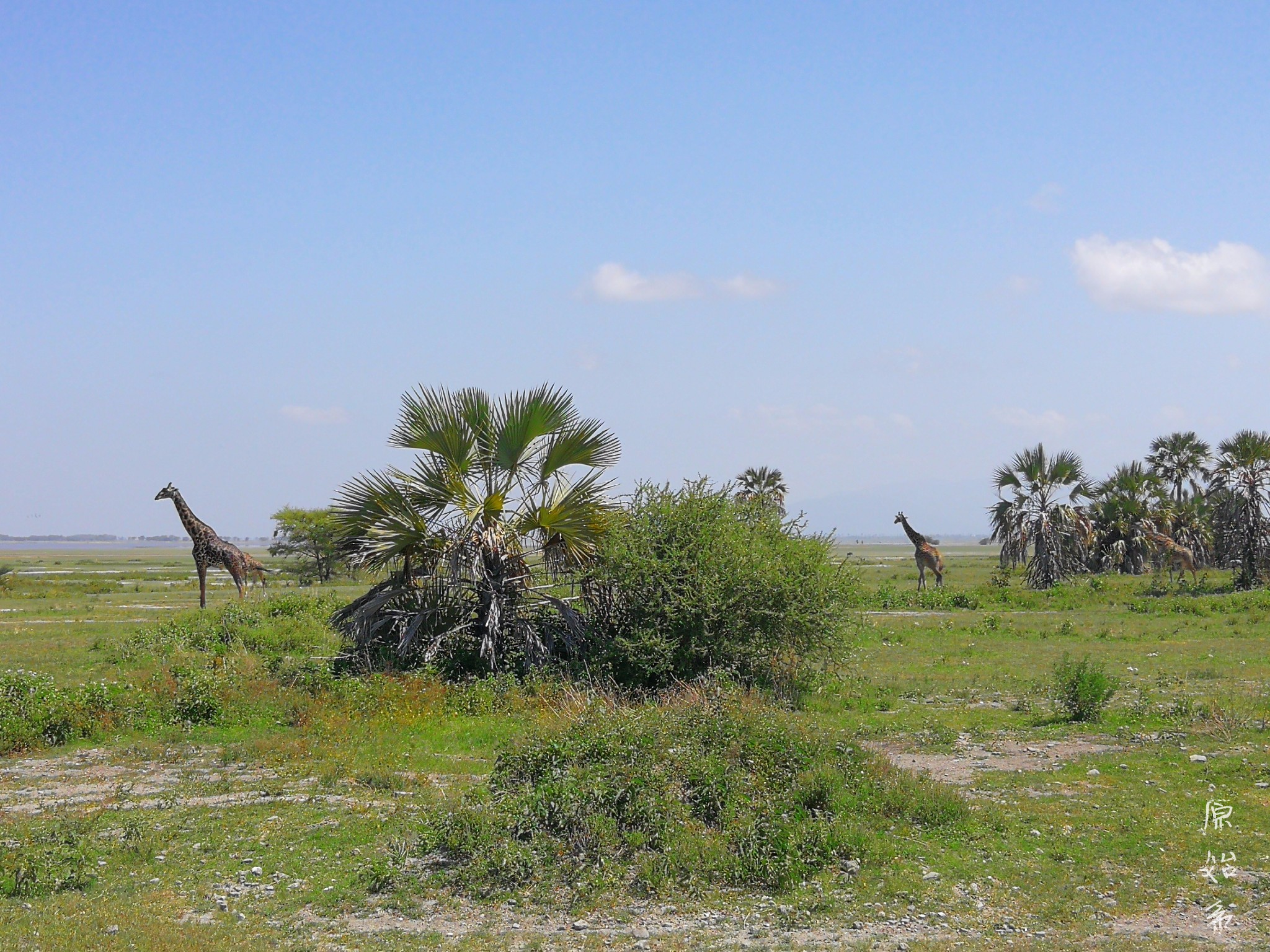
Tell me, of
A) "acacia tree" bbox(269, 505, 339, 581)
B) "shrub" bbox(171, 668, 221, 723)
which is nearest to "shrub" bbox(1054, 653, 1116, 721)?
"shrub" bbox(171, 668, 221, 723)

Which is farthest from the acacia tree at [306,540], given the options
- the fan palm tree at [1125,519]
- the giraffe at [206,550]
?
the fan palm tree at [1125,519]

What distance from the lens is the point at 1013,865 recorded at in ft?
27.0

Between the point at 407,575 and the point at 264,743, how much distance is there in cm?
477

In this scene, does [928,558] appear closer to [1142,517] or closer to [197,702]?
[1142,517]

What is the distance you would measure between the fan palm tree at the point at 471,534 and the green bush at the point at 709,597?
117cm

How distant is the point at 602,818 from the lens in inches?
335

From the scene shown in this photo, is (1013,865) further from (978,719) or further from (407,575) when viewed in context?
(407,575)

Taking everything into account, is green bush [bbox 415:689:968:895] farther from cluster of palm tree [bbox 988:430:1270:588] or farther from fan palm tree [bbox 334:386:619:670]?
cluster of palm tree [bbox 988:430:1270:588]

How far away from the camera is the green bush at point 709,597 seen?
15406mm

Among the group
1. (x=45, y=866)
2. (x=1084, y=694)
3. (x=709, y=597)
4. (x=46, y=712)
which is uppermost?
(x=709, y=597)

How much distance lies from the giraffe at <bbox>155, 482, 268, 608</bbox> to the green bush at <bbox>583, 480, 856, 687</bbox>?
1610 cm

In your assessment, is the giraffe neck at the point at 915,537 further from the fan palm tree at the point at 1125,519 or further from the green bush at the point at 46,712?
the green bush at the point at 46,712

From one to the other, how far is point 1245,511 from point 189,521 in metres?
35.5

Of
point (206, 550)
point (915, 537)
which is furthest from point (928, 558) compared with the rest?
point (206, 550)
